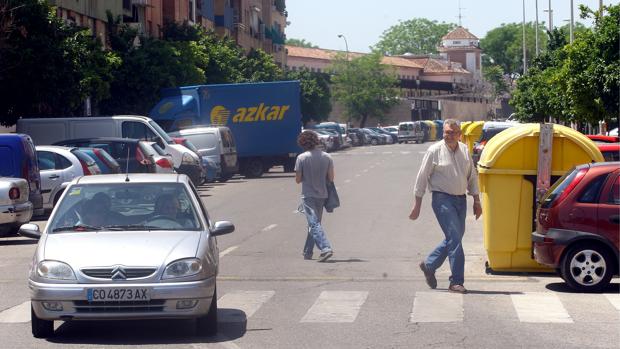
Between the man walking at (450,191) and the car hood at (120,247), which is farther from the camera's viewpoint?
the man walking at (450,191)

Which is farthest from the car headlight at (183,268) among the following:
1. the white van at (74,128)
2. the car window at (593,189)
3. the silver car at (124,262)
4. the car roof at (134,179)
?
the white van at (74,128)

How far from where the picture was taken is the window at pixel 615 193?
1267cm

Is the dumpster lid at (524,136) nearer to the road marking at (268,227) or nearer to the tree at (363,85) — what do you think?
the road marking at (268,227)

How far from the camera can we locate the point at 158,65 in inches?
1831

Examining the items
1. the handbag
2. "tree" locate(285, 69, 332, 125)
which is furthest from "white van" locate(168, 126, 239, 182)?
"tree" locate(285, 69, 332, 125)

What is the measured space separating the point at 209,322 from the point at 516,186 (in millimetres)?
5325

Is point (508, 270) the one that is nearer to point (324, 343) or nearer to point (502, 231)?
point (502, 231)

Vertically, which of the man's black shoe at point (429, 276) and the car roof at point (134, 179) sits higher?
the car roof at point (134, 179)

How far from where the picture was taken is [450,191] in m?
12.6

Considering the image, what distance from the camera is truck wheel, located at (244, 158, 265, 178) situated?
43750mm

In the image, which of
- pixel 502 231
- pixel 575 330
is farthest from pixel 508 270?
pixel 575 330

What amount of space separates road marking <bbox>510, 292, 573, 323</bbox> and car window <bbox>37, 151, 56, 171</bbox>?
1414 cm

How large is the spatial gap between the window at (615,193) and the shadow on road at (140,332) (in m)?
4.21

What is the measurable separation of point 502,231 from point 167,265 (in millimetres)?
5564
